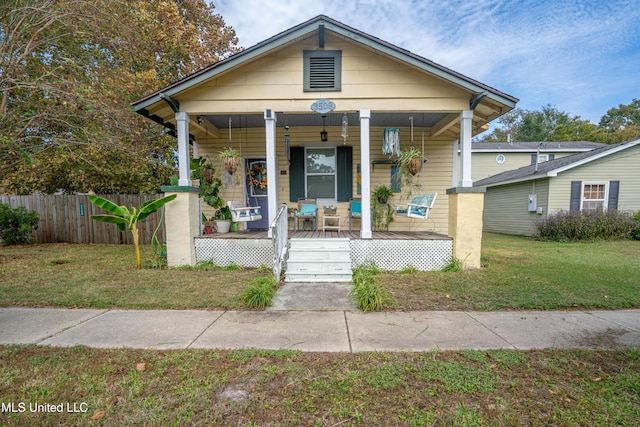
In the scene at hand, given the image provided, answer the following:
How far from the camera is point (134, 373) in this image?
2.23m

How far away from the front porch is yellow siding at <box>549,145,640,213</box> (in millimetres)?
9639

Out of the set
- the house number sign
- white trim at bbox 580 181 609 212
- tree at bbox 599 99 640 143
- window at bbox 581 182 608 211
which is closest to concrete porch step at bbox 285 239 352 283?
the house number sign

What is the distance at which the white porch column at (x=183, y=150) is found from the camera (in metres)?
5.75

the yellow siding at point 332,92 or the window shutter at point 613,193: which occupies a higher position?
the yellow siding at point 332,92

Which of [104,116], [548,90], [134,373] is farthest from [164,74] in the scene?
[548,90]

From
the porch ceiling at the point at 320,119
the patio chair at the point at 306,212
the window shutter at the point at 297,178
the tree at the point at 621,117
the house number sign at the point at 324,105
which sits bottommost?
the patio chair at the point at 306,212

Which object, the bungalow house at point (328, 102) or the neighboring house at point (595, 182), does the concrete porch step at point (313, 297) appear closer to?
the bungalow house at point (328, 102)

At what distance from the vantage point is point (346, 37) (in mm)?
5488

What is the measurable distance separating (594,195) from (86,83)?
19376mm

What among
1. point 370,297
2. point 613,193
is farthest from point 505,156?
point 370,297

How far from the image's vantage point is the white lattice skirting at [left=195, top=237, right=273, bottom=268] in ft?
19.1

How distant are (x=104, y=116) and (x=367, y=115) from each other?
7660mm

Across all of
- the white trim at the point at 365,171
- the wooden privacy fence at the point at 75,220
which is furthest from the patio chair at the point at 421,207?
the wooden privacy fence at the point at 75,220

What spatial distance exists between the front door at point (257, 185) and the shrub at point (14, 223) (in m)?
7.38
